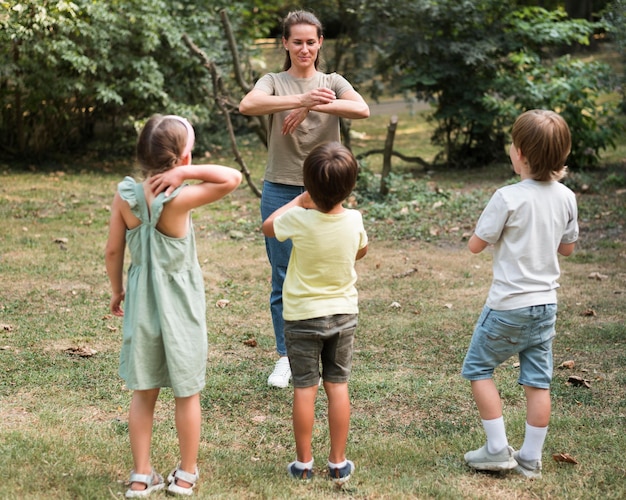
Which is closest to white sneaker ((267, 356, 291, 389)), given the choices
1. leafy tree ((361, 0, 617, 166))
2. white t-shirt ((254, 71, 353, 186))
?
white t-shirt ((254, 71, 353, 186))

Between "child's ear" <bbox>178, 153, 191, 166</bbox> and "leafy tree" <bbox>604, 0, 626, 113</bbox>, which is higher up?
"leafy tree" <bbox>604, 0, 626, 113</bbox>

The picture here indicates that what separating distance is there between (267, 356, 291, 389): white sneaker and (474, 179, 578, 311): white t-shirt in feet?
5.38

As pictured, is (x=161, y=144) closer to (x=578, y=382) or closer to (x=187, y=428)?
(x=187, y=428)

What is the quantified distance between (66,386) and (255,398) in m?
1.06

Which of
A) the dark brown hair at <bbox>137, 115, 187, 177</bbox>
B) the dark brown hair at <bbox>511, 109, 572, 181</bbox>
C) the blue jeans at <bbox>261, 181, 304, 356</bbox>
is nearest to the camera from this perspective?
the dark brown hair at <bbox>137, 115, 187, 177</bbox>

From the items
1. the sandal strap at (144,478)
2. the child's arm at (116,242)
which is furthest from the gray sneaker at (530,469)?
the child's arm at (116,242)

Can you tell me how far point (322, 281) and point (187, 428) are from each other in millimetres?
769

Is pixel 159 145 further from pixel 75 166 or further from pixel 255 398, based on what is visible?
pixel 75 166

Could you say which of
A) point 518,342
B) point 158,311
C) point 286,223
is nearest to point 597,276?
point 518,342

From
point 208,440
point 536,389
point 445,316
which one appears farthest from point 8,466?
point 445,316

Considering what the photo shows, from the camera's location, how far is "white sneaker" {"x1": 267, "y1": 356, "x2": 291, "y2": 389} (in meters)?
4.61

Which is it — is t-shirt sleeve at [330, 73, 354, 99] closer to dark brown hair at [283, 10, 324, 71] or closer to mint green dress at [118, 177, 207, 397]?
dark brown hair at [283, 10, 324, 71]

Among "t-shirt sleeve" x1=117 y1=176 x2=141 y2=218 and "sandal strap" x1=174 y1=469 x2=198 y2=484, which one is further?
"sandal strap" x1=174 y1=469 x2=198 y2=484

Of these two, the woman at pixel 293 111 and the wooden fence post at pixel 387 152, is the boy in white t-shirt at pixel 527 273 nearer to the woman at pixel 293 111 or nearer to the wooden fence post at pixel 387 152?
the woman at pixel 293 111
